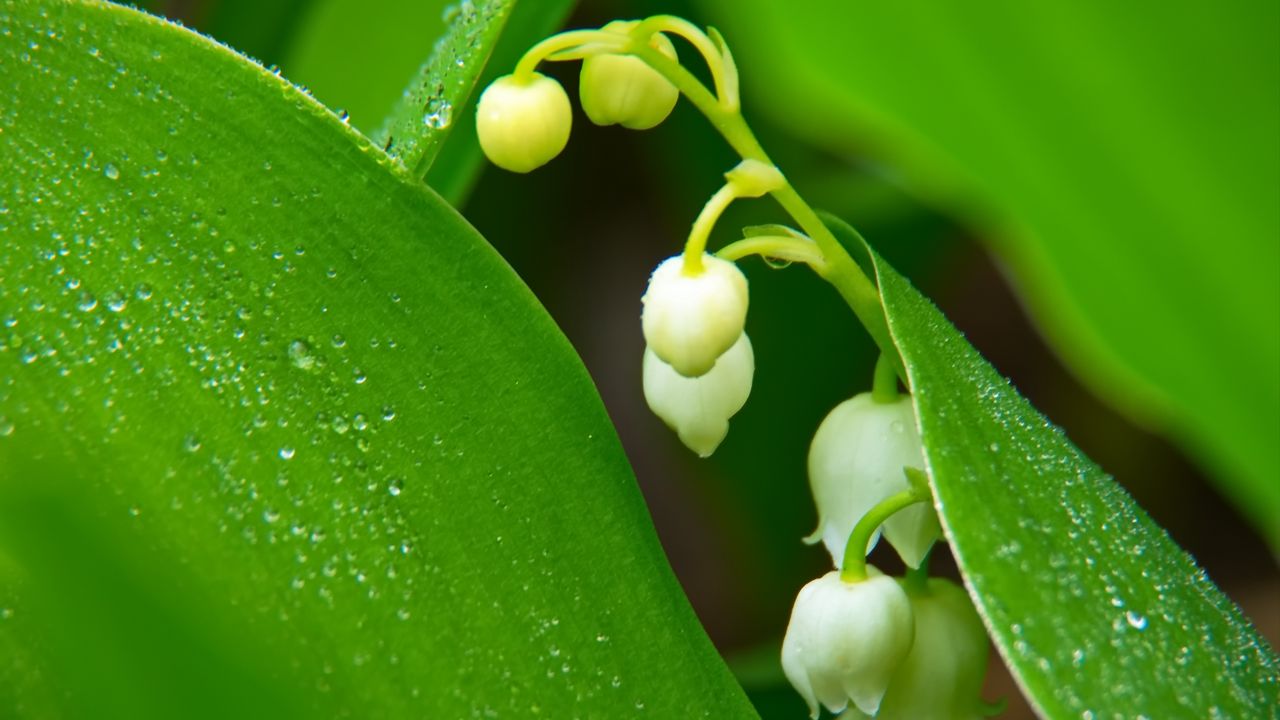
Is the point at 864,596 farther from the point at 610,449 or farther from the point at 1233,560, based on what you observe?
the point at 1233,560

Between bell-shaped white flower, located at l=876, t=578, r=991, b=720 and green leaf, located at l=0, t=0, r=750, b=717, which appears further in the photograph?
bell-shaped white flower, located at l=876, t=578, r=991, b=720

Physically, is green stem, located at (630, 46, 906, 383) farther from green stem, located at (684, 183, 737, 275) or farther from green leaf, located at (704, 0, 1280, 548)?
green leaf, located at (704, 0, 1280, 548)

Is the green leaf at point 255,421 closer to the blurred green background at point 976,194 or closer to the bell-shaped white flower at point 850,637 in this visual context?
the bell-shaped white flower at point 850,637

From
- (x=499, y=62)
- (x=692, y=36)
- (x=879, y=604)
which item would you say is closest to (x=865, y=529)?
(x=879, y=604)

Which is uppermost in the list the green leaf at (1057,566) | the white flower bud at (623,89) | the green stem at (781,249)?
the white flower bud at (623,89)

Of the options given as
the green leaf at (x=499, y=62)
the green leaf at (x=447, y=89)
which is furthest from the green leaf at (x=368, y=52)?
the green leaf at (x=447, y=89)

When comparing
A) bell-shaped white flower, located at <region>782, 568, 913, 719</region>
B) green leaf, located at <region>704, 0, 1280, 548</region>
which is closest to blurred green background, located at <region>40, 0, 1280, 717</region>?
green leaf, located at <region>704, 0, 1280, 548</region>
